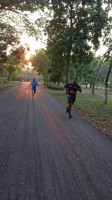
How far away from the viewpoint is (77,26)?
19.6m

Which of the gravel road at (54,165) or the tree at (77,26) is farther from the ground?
the tree at (77,26)

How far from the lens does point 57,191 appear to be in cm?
277

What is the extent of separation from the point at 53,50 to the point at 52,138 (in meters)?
18.0

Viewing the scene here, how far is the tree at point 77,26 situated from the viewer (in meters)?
17.2

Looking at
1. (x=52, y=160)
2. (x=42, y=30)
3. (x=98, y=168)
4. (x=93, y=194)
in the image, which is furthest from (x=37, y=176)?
(x=42, y=30)

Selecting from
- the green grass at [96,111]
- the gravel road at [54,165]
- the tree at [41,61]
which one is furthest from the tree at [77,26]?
the tree at [41,61]

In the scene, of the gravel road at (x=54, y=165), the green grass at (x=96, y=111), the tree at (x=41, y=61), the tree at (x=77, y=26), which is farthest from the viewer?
the tree at (x=41, y=61)

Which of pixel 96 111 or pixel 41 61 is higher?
pixel 41 61

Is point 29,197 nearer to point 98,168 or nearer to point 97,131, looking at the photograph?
point 98,168

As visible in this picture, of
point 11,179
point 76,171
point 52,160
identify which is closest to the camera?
point 11,179

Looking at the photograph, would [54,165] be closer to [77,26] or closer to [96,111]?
[96,111]

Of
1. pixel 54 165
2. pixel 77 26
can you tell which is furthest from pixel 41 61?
pixel 54 165

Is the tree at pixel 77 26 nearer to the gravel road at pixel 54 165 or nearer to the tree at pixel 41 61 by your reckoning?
the gravel road at pixel 54 165

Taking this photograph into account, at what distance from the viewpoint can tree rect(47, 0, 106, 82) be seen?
17.2 meters
